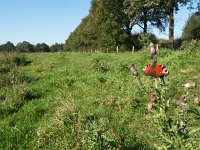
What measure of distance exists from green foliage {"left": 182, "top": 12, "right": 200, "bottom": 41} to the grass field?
151 ft

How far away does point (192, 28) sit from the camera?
215ft

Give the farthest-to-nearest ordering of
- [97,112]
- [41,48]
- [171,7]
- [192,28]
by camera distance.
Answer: [41,48]
[192,28]
[171,7]
[97,112]

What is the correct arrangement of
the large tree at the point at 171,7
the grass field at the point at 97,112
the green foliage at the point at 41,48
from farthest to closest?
the green foliage at the point at 41,48 → the large tree at the point at 171,7 → the grass field at the point at 97,112

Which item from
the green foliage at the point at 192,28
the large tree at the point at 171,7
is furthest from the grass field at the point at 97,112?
the green foliage at the point at 192,28

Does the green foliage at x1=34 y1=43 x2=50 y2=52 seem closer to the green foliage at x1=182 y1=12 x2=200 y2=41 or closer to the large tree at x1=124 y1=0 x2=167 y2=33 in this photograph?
the green foliage at x1=182 y1=12 x2=200 y2=41

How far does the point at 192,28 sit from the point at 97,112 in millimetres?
57845

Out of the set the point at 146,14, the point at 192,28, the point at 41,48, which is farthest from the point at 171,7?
the point at 41,48

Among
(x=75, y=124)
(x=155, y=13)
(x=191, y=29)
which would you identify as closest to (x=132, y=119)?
(x=75, y=124)

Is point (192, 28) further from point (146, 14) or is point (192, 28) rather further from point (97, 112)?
point (97, 112)

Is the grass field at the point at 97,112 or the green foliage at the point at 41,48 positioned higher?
the grass field at the point at 97,112

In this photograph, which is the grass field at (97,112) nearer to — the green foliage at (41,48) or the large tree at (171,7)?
the large tree at (171,7)

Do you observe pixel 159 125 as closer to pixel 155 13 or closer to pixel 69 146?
pixel 69 146

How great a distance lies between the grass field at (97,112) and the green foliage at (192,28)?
46.2 meters

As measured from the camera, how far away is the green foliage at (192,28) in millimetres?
61750
